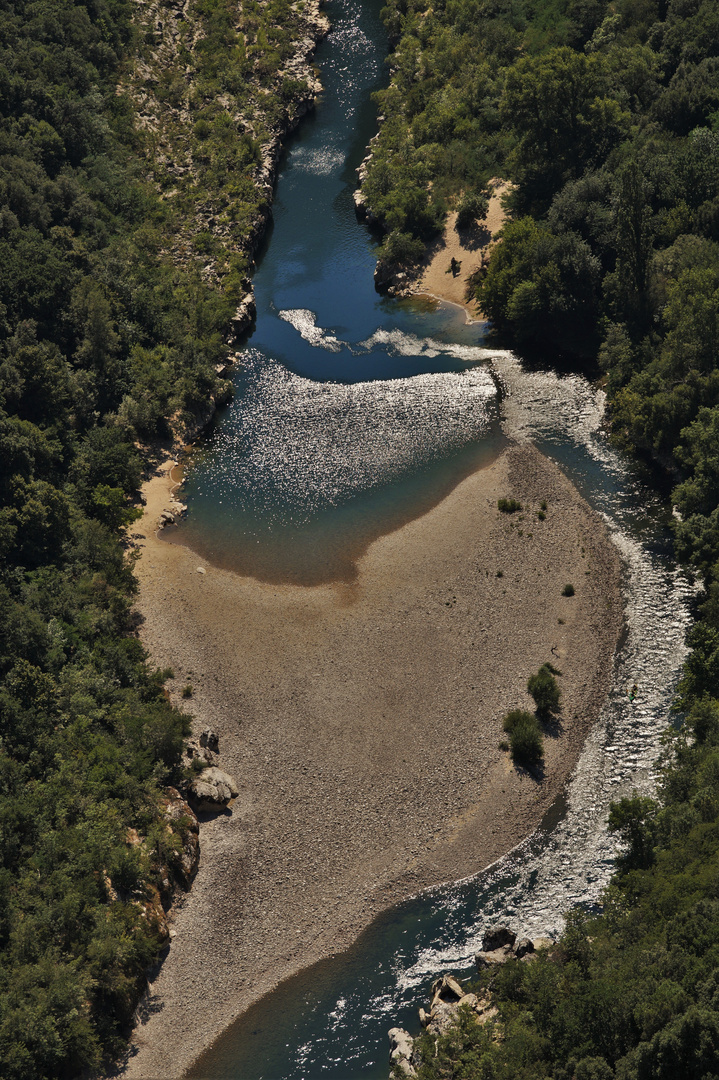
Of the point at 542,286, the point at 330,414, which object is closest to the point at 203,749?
the point at 330,414

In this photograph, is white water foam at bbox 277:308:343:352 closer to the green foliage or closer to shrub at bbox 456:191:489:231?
the green foliage

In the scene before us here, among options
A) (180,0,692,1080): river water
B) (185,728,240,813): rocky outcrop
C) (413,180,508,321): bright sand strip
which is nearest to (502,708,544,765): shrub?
(180,0,692,1080): river water

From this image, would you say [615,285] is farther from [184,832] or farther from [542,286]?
[184,832]

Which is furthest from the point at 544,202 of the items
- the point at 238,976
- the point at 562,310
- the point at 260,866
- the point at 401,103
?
the point at 238,976

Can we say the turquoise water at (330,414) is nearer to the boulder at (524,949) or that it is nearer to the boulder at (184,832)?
the boulder at (184,832)

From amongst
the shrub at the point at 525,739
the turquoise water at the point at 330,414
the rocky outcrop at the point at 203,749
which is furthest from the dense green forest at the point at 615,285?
the rocky outcrop at the point at 203,749

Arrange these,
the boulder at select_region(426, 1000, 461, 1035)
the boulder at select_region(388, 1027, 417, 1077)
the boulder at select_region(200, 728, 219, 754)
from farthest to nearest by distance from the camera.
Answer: the boulder at select_region(200, 728, 219, 754) < the boulder at select_region(426, 1000, 461, 1035) < the boulder at select_region(388, 1027, 417, 1077)
